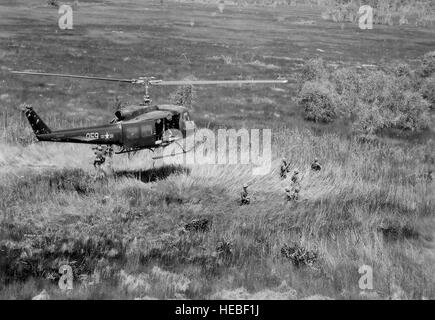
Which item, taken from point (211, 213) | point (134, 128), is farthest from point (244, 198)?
point (134, 128)

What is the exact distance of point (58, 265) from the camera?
14.9m

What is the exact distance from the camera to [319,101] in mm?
37469

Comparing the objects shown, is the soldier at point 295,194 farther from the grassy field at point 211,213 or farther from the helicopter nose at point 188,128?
the helicopter nose at point 188,128

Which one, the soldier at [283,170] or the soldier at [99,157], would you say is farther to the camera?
the soldier at [283,170]

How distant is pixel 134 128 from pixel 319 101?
23.4 metres

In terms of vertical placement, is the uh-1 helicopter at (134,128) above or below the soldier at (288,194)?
above

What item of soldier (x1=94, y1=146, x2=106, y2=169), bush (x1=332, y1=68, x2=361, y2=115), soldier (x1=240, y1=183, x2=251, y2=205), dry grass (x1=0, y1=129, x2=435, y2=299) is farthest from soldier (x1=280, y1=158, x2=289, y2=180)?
bush (x1=332, y1=68, x2=361, y2=115)

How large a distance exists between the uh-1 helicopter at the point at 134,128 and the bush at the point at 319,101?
20.0 metres

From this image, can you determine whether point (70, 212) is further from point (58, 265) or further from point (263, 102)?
point (263, 102)

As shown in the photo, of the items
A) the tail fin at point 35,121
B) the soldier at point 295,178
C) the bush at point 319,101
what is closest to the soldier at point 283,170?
the soldier at point 295,178

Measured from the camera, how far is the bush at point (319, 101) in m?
36.6

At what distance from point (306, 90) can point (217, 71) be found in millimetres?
10684

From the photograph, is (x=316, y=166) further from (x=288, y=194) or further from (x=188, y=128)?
(x=188, y=128)

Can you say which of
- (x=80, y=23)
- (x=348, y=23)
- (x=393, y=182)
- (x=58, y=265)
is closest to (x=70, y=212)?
(x=58, y=265)
